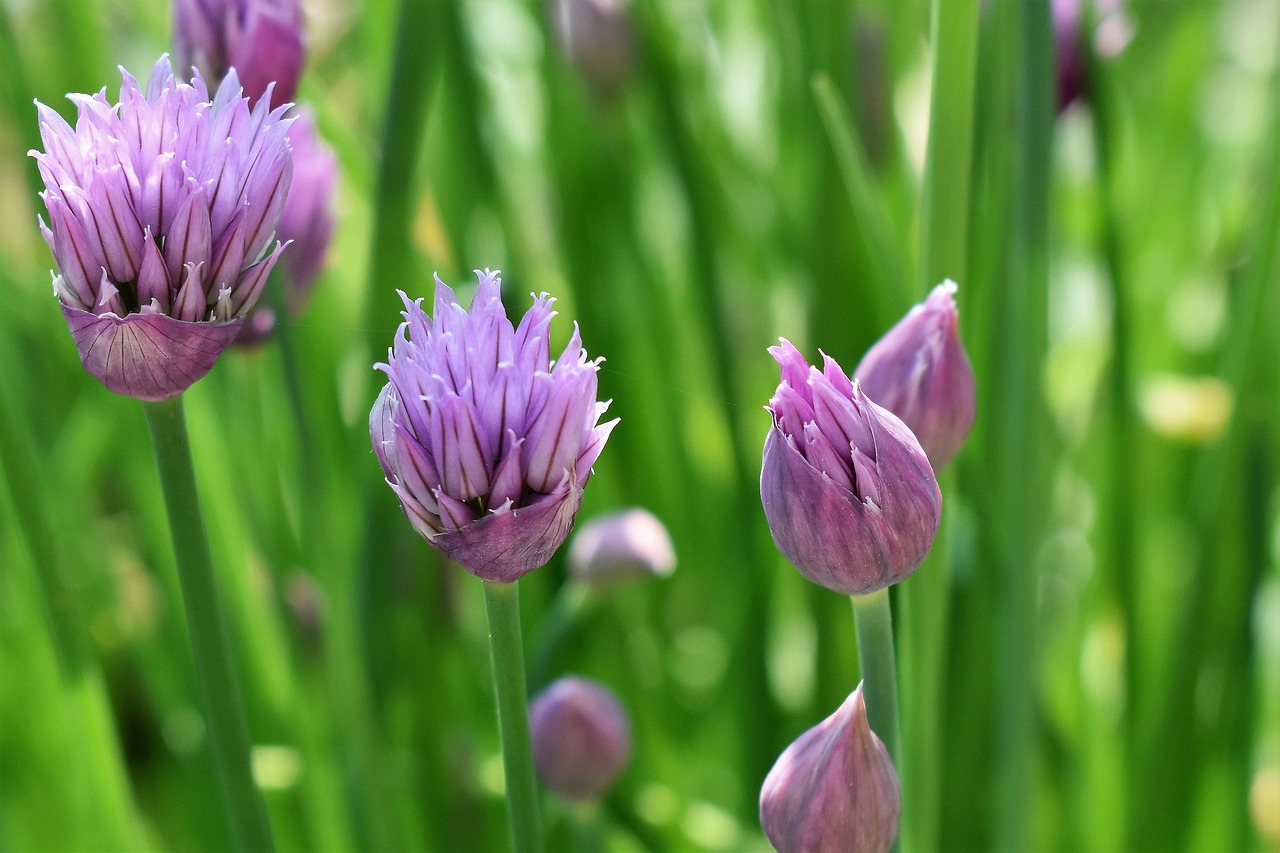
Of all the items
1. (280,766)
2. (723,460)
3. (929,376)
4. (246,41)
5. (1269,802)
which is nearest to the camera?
(929,376)

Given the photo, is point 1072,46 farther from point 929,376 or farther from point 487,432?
point 487,432

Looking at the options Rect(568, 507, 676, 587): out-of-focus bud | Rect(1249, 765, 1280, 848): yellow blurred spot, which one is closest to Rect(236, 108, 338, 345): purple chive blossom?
Rect(568, 507, 676, 587): out-of-focus bud

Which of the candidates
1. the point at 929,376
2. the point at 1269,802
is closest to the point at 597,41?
the point at 929,376

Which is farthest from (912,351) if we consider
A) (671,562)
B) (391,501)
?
(391,501)

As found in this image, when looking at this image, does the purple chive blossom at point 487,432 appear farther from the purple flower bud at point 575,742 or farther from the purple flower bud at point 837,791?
the purple flower bud at point 575,742

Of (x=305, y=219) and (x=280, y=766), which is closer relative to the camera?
(x=305, y=219)
